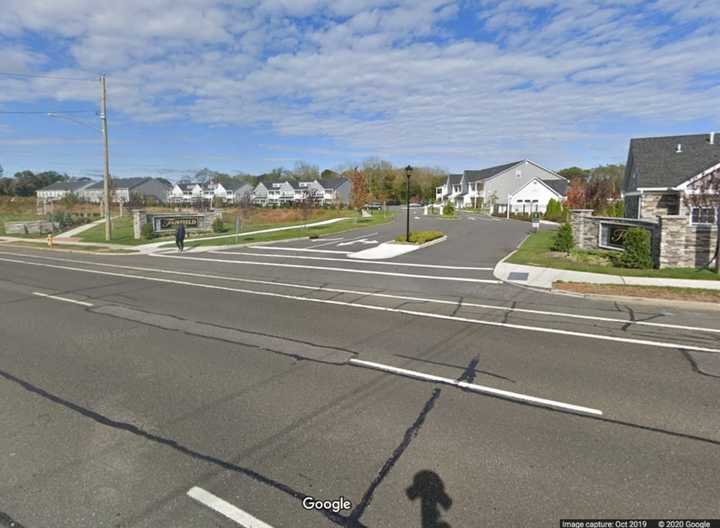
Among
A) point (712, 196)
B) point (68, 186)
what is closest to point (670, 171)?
point (712, 196)

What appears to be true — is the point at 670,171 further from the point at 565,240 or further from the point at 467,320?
the point at 467,320

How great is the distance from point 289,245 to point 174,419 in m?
20.3

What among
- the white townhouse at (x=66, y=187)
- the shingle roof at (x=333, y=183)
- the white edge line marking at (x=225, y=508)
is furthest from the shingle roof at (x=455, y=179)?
the white edge line marking at (x=225, y=508)

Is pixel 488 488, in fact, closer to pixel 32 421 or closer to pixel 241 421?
pixel 241 421

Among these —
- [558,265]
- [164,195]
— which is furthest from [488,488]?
[164,195]

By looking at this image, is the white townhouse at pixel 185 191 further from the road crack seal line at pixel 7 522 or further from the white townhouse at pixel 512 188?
the road crack seal line at pixel 7 522

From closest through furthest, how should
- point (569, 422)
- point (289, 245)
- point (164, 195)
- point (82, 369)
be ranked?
point (569, 422), point (82, 369), point (289, 245), point (164, 195)

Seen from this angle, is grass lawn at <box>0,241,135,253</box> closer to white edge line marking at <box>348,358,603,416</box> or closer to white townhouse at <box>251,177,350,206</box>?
white edge line marking at <box>348,358,603,416</box>

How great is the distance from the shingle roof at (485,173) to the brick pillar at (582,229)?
56.1m

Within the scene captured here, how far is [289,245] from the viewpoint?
24.4 meters

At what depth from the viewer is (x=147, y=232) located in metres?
29.2

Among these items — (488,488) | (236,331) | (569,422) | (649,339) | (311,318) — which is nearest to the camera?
(488,488)

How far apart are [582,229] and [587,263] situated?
5.08 metres

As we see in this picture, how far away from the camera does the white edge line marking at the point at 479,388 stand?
464cm
